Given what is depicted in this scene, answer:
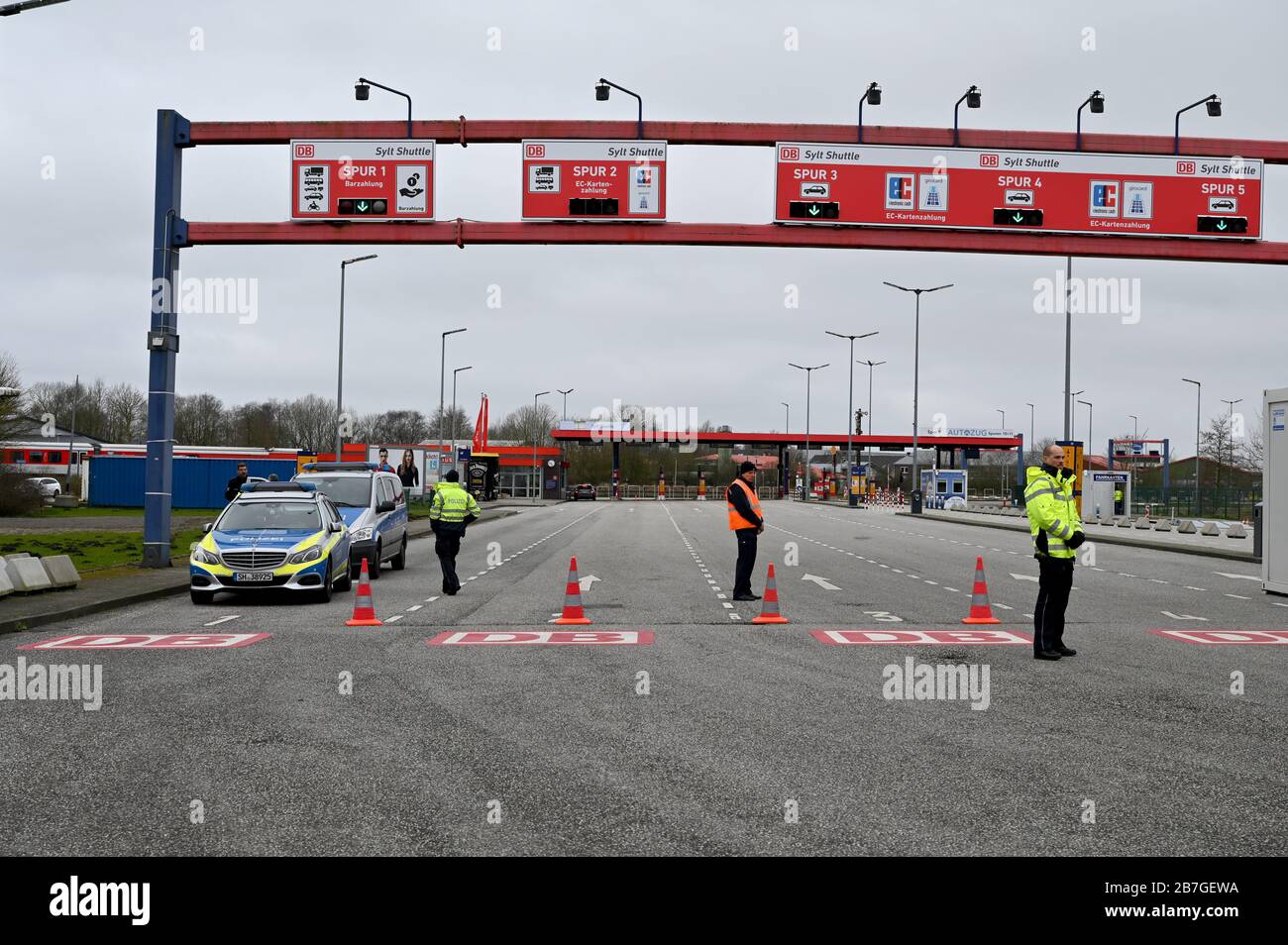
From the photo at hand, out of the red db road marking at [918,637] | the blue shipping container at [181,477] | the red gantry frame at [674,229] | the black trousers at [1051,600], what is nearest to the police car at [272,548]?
the red gantry frame at [674,229]

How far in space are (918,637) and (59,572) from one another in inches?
459

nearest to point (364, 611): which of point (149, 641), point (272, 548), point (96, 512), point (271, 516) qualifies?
point (149, 641)

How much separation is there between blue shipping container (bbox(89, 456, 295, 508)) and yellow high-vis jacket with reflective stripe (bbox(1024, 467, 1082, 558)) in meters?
40.7

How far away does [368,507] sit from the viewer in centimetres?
2027

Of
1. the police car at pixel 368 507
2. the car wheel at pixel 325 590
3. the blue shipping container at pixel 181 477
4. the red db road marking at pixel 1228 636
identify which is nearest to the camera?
the red db road marking at pixel 1228 636

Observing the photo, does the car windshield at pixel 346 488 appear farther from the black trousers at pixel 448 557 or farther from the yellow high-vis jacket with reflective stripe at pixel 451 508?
the yellow high-vis jacket with reflective stripe at pixel 451 508

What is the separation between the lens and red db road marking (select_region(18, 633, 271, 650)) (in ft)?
37.1

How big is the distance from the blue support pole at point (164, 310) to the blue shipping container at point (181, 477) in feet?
89.7

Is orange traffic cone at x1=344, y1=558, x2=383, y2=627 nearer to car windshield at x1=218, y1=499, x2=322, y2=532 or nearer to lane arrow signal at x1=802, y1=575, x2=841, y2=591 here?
car windshield at x1=218, y1=499, x2=322, y2=532

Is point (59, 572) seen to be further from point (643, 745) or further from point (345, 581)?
point (643, 745)

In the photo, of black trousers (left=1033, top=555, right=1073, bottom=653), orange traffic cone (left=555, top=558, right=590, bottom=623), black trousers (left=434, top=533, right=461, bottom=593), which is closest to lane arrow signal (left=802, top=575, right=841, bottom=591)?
orange traffic cone (left=555, top=558, right=590, bottom=623)

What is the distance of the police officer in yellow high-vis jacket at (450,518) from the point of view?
1678cm
